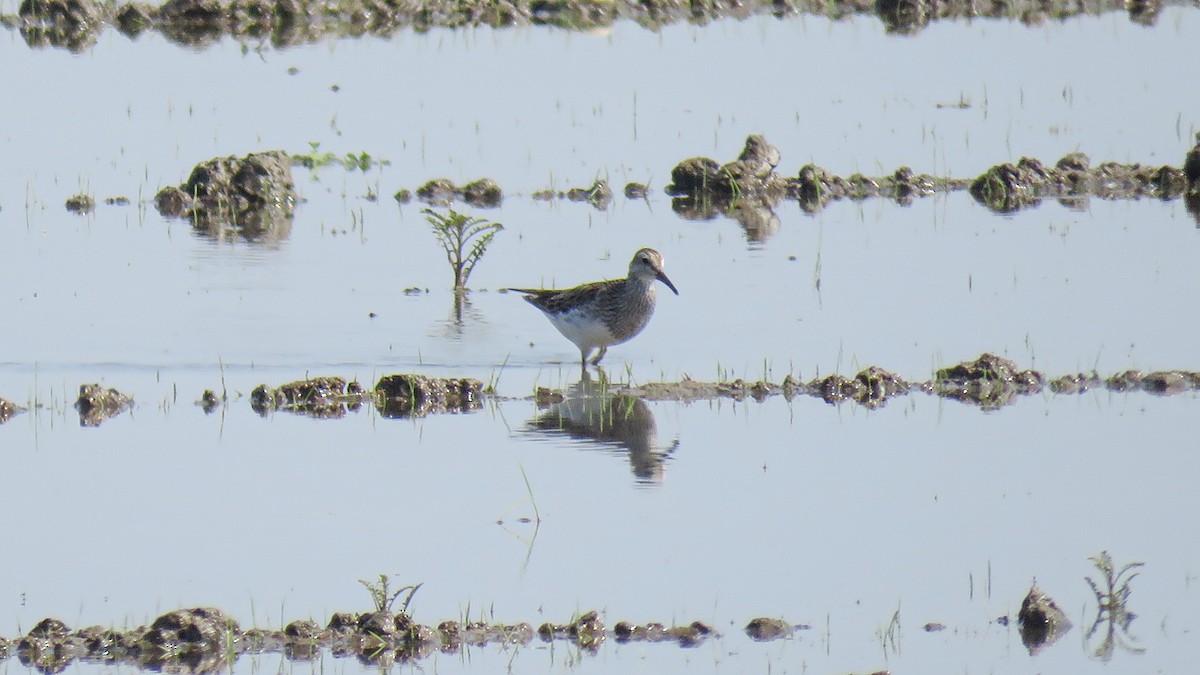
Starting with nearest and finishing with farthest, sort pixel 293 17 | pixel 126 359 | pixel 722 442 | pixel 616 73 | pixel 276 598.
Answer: pixel 276 598 → pixel 722 442 → pixel 126 359 → pixel 616 73 → pixel 293 17

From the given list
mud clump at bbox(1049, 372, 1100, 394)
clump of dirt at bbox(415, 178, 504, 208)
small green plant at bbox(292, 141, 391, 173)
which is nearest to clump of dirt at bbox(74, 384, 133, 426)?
mud clump at bbox(1049, 372, 1100, 394)

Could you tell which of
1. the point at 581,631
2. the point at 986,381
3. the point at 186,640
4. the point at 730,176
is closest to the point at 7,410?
Answer: the point at 186,640

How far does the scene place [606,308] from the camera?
13602 millimetres

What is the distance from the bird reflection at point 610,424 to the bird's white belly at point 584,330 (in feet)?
1.70

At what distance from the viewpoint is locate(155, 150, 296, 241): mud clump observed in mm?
19219

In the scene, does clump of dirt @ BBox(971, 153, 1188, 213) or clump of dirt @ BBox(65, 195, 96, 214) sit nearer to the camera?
clump of dirt @ BBox(65, 195, 96, 214)

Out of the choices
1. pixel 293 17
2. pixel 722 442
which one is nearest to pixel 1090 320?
pixel 722 442

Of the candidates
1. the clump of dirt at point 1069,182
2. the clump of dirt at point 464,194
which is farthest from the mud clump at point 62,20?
the clump of dirt at point 1069,182

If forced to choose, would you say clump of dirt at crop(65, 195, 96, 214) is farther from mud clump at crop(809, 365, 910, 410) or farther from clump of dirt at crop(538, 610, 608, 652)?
clump of dirt at crop(538, 610, 608, 652)

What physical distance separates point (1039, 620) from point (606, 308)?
215 inches

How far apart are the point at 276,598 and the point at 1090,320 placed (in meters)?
7.97

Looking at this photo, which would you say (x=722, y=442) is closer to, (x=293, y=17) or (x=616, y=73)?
(x=616, y=73)

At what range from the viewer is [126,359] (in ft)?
44.4

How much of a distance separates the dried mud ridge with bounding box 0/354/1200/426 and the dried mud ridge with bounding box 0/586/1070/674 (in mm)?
3955
